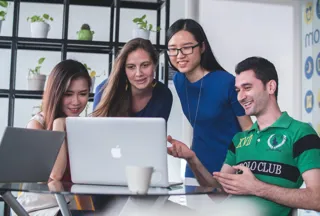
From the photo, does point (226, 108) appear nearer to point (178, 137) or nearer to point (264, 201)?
point (264, 201)

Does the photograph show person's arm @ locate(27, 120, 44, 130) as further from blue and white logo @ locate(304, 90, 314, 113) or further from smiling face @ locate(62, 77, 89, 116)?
blue and white logo @ locate(304, 90, 314, 113)

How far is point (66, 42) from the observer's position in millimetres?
4055

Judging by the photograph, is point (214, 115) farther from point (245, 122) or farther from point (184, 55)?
point (184, 55)

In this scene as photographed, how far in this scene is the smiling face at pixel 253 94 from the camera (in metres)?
1.99

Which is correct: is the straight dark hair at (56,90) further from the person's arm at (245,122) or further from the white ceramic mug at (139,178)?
the white ceramic mug at (139,178)

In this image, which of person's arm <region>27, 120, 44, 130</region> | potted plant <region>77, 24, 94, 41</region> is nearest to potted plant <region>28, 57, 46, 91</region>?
potted plant <region>77, 24, 94, 41</region>

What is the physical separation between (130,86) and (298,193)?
1.25m

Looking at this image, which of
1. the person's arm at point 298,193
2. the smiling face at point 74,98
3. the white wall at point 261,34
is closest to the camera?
the person's arm at point 298,193

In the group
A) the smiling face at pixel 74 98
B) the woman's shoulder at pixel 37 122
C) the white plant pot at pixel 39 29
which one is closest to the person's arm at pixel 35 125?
the woman's shoulder at pixel 37 122

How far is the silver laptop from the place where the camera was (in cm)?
169

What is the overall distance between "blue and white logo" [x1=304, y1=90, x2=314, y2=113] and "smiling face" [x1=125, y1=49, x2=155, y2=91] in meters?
2.68

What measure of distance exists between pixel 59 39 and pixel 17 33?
34 centimetres

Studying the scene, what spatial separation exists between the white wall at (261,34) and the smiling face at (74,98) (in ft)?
8.36

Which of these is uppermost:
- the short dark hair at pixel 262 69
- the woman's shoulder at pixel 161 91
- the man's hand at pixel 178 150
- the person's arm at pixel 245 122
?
the short dark hair at pixel 262 69
